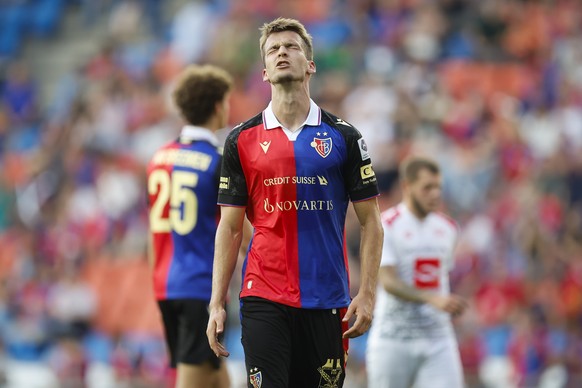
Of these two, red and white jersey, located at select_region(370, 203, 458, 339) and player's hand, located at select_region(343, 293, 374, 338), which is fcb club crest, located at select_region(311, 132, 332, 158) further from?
red and white jersey, located at select_region(370, 203, 458, 339)

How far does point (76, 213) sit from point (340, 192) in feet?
38.3

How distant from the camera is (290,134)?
600cm

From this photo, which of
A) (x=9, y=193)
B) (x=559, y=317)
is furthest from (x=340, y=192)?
(x=9, y=193)

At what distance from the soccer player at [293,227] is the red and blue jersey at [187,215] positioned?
1.62 m

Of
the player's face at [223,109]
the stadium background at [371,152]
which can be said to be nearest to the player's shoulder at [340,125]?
the player's face at [223,109]

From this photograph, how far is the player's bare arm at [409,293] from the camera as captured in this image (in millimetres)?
7715

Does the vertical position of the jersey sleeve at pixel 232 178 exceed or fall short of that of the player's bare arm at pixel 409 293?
it exceeds it

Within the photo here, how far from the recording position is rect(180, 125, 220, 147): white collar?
308 inches

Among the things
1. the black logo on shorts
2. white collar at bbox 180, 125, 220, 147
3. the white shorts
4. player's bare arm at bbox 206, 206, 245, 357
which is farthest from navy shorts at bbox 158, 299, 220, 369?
the black logo on shorts

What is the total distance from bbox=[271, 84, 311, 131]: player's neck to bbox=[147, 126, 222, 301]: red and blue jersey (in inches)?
67.2

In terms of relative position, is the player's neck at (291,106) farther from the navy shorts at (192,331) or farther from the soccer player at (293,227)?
the navy shorts at (192,331)

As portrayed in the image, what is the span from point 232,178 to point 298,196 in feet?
1.31

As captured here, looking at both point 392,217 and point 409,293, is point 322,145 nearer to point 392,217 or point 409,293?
point 409,293

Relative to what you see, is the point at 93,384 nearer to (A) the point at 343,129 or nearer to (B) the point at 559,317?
(B) the point at 559,317
